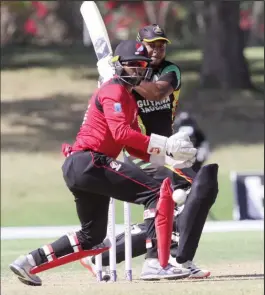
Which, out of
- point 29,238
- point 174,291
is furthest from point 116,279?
point 29,238

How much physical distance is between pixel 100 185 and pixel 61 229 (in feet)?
30.8

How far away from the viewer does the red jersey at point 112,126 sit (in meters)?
8.43

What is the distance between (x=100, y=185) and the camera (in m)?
8.56

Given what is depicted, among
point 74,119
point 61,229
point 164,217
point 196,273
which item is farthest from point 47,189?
point 164,217

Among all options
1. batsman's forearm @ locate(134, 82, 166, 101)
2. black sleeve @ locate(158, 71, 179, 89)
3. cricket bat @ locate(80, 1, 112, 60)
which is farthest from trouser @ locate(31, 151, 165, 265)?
cricket bat @ locate(80, 1, 112, 60)

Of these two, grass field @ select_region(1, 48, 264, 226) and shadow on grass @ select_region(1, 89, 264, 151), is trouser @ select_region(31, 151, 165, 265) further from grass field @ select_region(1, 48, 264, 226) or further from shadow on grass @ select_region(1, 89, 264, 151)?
shadow on grass @ select_region(1, 89, 264, 151)

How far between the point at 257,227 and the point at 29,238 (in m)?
3.41

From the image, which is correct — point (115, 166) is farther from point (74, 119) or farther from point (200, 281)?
point (74, 119)

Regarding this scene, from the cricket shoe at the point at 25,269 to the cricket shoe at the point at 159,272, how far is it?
2.85 ft

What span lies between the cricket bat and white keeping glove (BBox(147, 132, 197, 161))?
1623 millimetres

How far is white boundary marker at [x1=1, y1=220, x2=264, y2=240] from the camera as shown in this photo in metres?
16.8

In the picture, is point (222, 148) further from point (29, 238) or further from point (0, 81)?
point (29, 238)

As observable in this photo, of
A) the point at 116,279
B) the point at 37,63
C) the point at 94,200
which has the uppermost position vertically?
the point at 37,63

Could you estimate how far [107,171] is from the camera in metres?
8.59
